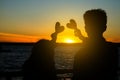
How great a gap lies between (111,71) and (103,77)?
115mm

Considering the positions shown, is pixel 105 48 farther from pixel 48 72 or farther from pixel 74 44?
pixel 74 44

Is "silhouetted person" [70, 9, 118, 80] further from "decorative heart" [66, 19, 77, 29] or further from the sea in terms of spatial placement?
the sea

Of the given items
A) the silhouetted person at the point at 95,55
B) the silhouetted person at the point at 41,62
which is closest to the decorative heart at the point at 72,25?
the silhouetted person at the point at 95,55

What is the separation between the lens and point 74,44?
4.21 metres

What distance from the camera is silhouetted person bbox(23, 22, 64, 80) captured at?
11.1ft

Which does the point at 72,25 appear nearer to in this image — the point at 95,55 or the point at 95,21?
the point at 95,21

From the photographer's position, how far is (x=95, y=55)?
9.84ft

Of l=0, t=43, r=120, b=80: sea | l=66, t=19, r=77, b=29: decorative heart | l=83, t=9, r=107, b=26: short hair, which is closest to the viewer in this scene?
l=83, t=9, r=107, b=26: short hair

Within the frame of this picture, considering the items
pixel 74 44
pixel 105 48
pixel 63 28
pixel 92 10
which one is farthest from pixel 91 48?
pixel 74 44

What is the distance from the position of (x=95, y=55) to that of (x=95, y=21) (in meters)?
0.35

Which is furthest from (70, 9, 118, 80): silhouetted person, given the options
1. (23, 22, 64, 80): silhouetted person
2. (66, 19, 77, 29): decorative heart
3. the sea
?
(23, 22, 64, 80): silhouetted person

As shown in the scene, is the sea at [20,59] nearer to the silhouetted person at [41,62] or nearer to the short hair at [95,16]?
the silhouetted person at [41,62]

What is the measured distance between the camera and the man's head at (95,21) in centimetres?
297

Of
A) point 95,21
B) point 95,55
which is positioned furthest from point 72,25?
point 95,55
